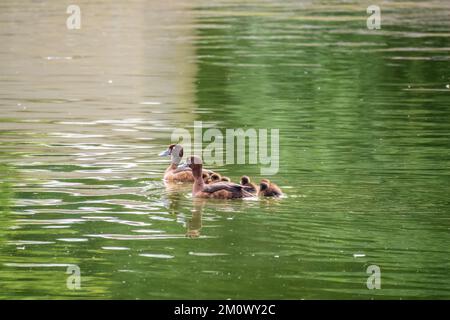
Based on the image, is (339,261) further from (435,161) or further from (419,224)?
(435,161)

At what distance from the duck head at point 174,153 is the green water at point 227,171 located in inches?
9.3

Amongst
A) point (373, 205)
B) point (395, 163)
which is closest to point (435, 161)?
point (395, 163)

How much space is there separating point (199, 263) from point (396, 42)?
2579cm

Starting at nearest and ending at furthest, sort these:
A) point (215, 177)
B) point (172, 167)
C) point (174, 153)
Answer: point (215, 177), point (172, 167), point (174, 153)

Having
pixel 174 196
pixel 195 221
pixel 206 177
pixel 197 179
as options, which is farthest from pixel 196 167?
pixel 195 221

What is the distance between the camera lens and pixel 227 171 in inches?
678

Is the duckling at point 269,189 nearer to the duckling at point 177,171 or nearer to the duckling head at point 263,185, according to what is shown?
the duckling head at point 263,185

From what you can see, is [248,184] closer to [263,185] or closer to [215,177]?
[263,185]

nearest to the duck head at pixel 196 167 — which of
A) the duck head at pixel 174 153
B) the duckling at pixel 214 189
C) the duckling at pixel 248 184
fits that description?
the duckling at pixel 214 189

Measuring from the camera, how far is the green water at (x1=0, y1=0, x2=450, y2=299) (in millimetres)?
12055

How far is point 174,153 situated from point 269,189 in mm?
2499

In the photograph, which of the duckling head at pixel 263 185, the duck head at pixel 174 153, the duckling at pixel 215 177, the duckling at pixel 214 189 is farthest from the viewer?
the duck head at pixel 174 153

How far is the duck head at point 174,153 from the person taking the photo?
55.8 ft
